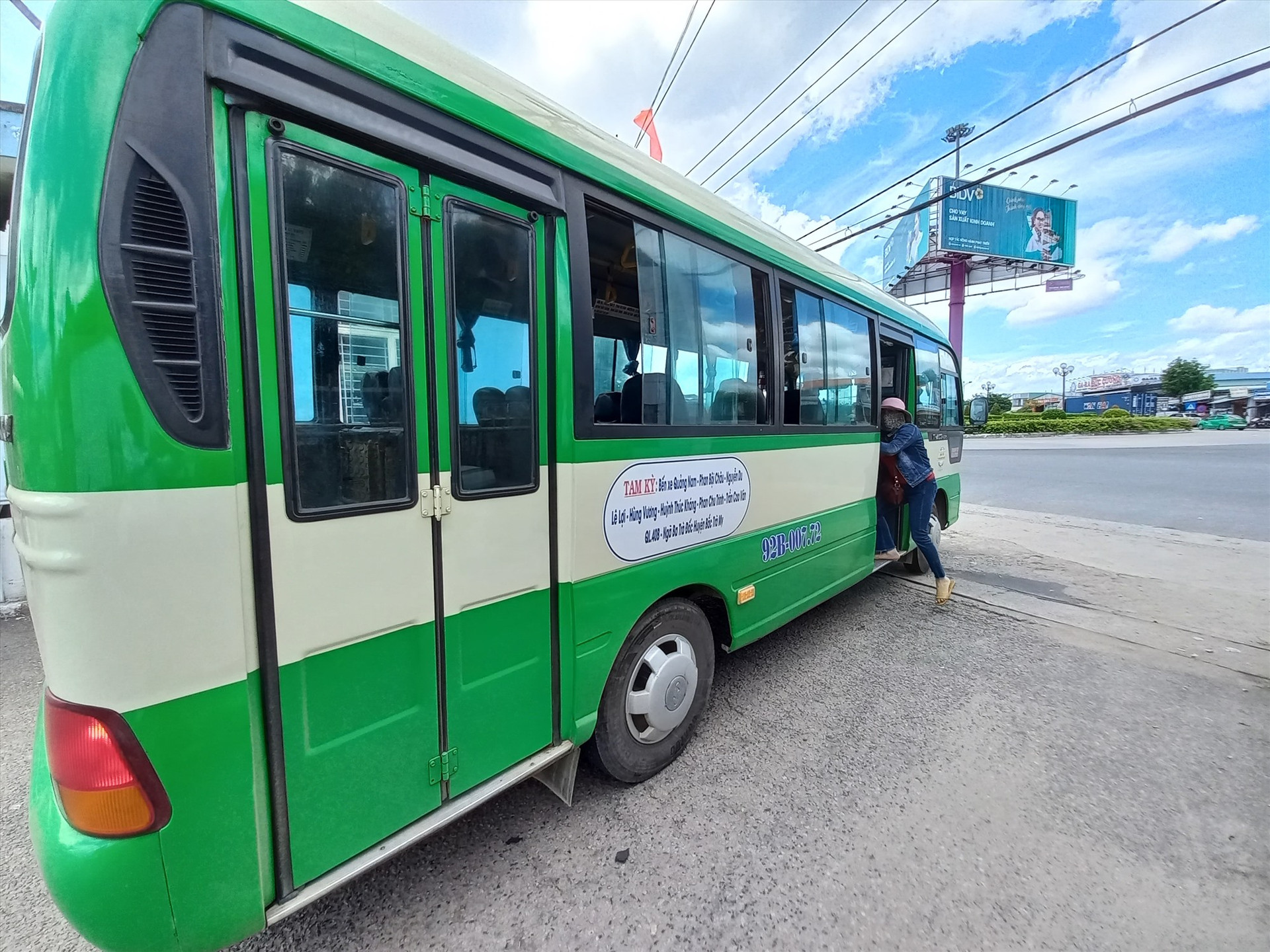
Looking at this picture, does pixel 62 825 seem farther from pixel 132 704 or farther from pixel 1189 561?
pixel 1189 561

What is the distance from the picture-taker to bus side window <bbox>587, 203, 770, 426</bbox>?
2.62 metres

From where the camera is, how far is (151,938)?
144 cm

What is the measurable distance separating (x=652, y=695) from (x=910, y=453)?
376cm

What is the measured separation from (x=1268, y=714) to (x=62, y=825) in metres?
5.85

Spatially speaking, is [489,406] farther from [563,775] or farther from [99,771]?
[563,775]

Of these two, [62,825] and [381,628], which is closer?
[62,825]

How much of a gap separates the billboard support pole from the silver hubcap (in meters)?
37.5

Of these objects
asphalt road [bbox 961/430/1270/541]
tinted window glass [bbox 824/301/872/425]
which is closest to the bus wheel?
tinted window glass [bbox 824/301/872/425]

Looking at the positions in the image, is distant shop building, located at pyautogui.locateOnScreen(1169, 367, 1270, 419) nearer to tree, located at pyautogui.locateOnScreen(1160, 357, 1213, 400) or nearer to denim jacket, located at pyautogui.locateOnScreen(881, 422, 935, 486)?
tree, located at pyautogui.locateOnScreen(1160, 357, 1213, 400)

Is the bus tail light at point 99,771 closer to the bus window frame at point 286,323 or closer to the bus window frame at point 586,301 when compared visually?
the bus window frame at point 286,323

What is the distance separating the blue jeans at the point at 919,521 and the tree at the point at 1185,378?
89.1 meters

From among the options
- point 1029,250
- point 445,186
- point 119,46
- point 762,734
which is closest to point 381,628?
point 445,186

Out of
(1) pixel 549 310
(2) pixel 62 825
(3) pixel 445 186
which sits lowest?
(2) pixel 62 825

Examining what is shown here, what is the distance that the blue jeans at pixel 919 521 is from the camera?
17.9 feet
